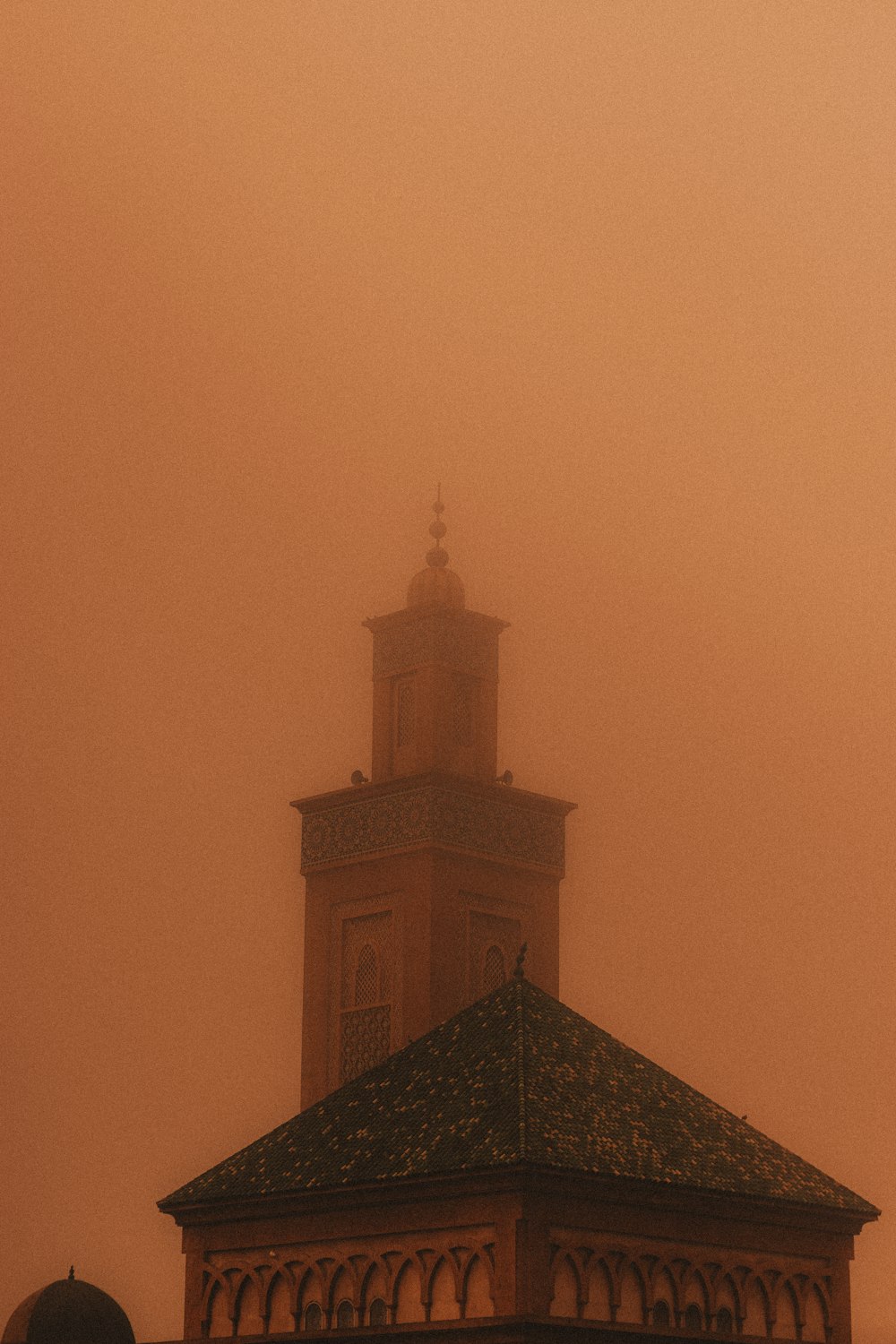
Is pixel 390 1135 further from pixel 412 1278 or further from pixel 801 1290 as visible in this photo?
pixel 801 1290

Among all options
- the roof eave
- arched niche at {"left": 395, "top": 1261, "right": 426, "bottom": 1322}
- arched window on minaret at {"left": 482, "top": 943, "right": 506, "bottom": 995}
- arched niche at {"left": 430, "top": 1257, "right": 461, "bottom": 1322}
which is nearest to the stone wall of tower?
arched window on minaret at {"left": 482, "top": 943, "right": 506, "bottom": 995}

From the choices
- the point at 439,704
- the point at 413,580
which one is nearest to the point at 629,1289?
the point at 439,704

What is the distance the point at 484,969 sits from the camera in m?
29.0

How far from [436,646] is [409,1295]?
34.3ft

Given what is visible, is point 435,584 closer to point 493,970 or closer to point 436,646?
point 436,646

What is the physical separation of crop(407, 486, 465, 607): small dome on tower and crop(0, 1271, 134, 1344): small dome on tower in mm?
10504

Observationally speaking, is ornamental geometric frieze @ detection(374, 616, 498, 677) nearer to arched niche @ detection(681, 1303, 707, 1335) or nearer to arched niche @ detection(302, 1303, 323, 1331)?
arched niche @ detection(302, 1303, 323, 1331)

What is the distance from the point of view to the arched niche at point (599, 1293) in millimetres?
21578

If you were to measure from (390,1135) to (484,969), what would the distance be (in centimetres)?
595

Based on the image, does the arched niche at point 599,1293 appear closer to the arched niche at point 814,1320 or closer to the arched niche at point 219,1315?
the arched niche at point 814,1320

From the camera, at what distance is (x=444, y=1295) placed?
71.2 feet

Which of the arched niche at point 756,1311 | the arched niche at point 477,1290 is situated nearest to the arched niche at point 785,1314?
the arched niche at point 756,1311

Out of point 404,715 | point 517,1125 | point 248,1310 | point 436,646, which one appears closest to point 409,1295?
point 517,1125

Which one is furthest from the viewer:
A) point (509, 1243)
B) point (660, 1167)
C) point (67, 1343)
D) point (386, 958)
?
point (386, 958)
